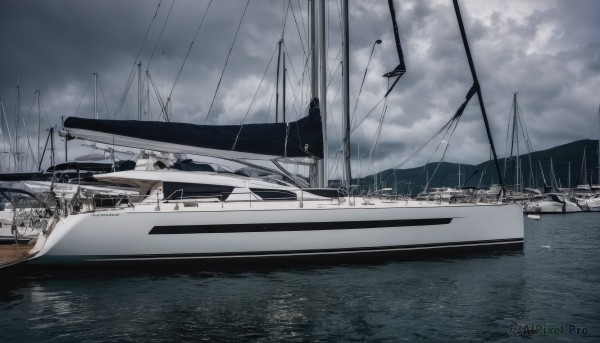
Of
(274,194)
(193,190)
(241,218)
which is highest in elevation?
(193,190)

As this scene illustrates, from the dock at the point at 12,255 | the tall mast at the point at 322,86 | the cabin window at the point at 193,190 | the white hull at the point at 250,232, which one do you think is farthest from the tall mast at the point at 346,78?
the dock at the point at 12,255

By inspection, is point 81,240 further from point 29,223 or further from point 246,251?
point 29,223

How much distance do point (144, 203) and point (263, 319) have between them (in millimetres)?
5226

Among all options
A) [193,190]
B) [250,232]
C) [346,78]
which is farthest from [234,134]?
[346,78]

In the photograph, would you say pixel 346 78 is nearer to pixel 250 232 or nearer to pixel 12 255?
pixel 250 232

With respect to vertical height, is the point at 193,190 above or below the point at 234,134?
below

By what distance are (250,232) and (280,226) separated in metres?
0.71

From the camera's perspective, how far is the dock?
29.1ft

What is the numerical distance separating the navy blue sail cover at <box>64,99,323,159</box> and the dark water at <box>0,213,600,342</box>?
3.29m

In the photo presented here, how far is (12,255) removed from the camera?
9938 mm

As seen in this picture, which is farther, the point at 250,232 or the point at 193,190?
the point at 193,190

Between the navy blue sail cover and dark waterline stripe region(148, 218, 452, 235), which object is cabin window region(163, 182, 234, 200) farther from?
dark waterline stripe region(148, 218, 452, 235)

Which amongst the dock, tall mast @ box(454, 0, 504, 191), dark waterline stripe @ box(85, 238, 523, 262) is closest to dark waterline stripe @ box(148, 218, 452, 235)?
dark waterline stripe @ box(85, 238, 523, 262)

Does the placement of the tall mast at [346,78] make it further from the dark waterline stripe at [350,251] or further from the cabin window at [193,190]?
the cabin window at [193,190]
